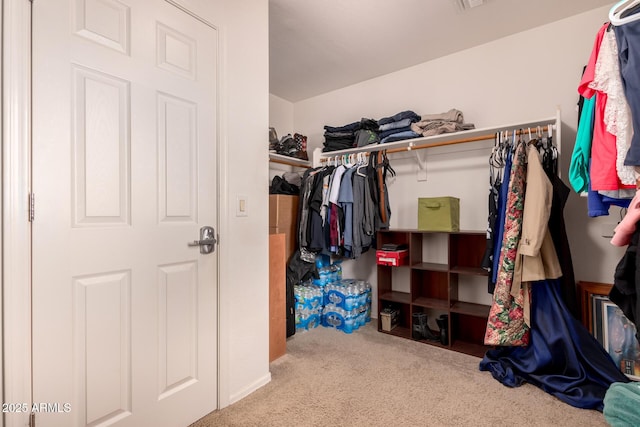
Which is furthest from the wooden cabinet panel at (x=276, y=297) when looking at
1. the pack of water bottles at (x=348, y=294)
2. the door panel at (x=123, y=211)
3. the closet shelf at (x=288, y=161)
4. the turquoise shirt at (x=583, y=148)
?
the turquoise shirt at (x=583, y=148)

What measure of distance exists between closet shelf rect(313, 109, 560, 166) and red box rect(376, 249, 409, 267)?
36.3 inches

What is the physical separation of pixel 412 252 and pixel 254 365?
5.31ft

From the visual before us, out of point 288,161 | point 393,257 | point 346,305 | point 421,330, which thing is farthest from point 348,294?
point 288,161

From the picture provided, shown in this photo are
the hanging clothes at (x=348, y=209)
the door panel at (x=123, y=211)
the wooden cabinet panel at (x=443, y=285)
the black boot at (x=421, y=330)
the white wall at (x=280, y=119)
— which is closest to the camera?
the door panel at (x=123, y=211)

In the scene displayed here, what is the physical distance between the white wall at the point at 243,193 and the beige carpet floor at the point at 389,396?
204 mm

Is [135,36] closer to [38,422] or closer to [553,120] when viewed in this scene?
[38,422]

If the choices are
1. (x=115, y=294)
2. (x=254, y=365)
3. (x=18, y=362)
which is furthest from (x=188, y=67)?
(x=254, y=365)

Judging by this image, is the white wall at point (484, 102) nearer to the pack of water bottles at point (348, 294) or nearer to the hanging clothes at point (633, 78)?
the pack of water bottles at point (348, 294)

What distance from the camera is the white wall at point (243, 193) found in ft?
5.74

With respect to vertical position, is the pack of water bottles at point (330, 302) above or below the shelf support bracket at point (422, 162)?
below

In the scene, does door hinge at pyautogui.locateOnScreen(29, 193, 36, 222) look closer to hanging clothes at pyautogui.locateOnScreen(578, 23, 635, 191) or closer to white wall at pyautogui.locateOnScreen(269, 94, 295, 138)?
hanging clothes at pyautogui.locateOnScreen(578, 23, 635, 191)

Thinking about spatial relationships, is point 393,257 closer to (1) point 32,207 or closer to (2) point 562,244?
(2) point 562,244

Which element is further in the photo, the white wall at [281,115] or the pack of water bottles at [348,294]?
the white wall at [281,115]

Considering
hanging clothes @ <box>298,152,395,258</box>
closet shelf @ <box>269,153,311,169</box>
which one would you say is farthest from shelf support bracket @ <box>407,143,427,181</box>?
closet shelf @ <box>269,153,311,169</box>
